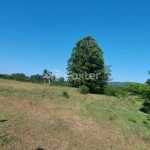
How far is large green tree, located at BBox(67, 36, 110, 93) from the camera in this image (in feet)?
106

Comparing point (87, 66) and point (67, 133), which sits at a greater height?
point (87, 66)

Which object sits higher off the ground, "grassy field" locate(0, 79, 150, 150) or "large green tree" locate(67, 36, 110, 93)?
"large green tree" locate(67, 36, 110, 93)

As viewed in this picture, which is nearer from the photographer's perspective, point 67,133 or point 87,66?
point 67,133

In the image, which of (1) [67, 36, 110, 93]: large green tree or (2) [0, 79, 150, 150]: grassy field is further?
(1) [67, 36, 110, 93]: large green tree

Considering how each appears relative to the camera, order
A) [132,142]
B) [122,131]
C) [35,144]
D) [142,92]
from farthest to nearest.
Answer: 1. [142,92]
2. [122,131]
3. [132,142]
4. [35,144]

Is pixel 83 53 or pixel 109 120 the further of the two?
pixel 83 53

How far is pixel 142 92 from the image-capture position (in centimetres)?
1421

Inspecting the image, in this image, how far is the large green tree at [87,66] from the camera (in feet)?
106

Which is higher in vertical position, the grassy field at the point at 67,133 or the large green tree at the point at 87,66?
the large green tree at the point at 87,66

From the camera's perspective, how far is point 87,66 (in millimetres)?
32469

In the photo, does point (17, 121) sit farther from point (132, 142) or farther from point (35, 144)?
point (132, 142)

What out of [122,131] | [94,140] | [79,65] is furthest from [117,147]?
[79,65]

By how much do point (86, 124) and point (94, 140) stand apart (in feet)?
6.59

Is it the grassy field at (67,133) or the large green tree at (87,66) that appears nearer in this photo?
the grassy field at (67,133)
